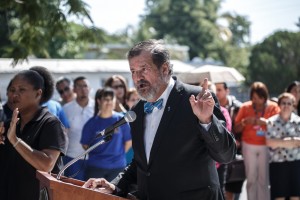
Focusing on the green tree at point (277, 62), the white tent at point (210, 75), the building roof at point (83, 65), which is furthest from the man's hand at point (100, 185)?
the green tree at point (277, 62)

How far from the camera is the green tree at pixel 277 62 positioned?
3369 centimetres

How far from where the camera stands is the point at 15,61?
26.1 ft

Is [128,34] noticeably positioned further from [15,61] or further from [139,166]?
[139,166]

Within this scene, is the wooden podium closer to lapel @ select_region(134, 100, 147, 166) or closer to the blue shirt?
lapel @ select_region(134, 100, 147, 166)

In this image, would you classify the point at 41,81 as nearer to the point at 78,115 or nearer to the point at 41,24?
the point at 41,24

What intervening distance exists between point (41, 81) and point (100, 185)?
142 cm

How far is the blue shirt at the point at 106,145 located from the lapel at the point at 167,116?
385 cm

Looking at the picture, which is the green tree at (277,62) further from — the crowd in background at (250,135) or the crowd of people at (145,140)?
the crowd of people at (145,140)

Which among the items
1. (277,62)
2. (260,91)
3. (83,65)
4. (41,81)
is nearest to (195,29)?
(277,62)

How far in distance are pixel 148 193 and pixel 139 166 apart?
8.7 inches

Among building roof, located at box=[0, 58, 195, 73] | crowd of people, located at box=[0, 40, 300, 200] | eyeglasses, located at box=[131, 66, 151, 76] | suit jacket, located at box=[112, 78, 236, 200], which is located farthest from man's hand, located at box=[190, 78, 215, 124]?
building roof, located at box=[0, 58, 195, 73]

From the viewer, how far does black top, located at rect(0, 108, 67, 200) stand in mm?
4637

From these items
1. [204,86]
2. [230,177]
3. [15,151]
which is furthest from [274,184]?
[204,86]

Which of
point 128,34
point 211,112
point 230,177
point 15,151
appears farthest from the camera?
point 128,34
